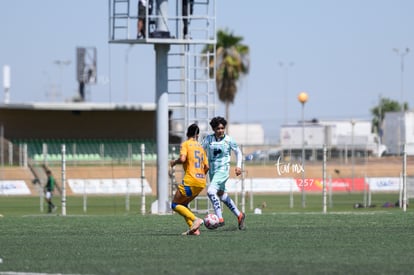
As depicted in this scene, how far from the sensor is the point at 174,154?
113ft

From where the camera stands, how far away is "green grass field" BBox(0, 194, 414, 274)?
12.7 meters

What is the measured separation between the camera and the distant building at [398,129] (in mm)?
71875

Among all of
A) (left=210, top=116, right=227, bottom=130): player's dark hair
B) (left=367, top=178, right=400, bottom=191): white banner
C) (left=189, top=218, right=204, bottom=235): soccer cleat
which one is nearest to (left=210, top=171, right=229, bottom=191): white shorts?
(left=210, top=116, right=227, bottom=130): player's dark hair

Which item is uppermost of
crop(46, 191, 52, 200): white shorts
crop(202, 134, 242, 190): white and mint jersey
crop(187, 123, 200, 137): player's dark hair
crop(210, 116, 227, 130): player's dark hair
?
crop(210, 116, 227, 130): player's dark hair

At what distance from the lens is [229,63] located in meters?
77.8

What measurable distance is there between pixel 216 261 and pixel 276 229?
268 inches

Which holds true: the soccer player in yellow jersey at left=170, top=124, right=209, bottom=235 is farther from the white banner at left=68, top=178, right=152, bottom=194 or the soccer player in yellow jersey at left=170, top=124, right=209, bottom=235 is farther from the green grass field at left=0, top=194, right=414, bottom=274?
the white banner at left=68, top=178, right=152, bottom=194

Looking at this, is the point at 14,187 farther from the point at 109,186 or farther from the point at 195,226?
the point at 195,226

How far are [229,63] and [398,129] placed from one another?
508 inches

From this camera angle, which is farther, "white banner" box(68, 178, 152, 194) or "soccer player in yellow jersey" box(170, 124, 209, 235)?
Result: "white banner" box(68, 178, 152, 194)

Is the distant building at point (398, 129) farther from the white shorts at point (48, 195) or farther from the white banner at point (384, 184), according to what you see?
the white shorts at point (48, 195)

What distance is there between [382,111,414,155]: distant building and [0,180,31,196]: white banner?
1127 inches

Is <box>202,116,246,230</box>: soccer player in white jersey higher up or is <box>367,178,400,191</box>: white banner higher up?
<box>202,116,246,230</box>: soccer player in white jersey

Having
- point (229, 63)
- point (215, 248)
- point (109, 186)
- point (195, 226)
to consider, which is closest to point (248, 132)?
point (229, 63)
